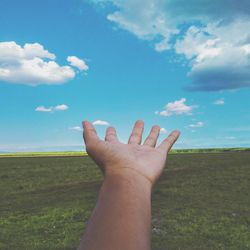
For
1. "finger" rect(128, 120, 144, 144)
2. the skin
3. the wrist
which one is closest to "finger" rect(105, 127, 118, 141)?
the skin

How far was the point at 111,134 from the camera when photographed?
9.05ft

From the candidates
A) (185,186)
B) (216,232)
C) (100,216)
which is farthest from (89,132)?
(185,186)

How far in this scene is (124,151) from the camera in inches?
92.2

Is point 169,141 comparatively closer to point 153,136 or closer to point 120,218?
point 153,136

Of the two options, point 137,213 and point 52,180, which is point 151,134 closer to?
point 137,213

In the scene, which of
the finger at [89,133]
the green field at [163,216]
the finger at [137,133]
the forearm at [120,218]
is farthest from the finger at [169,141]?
the green field at [163,216]

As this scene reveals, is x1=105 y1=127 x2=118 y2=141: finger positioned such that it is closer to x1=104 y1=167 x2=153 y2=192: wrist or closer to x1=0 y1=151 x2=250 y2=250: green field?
x1=104 y1=167 x2=153 y2=192: wrist

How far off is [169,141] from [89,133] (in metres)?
0.73

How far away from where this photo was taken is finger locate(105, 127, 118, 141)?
264cm

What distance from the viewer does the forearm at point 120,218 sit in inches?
66.4

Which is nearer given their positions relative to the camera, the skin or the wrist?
the skin

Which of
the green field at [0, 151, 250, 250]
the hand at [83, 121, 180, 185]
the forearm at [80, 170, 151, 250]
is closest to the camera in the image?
the forearm at [80, 170, 151, 250]

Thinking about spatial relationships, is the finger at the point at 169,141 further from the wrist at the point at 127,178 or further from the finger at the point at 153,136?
the wrist at the point at 127,178

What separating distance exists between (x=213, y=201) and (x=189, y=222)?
17.9ft
